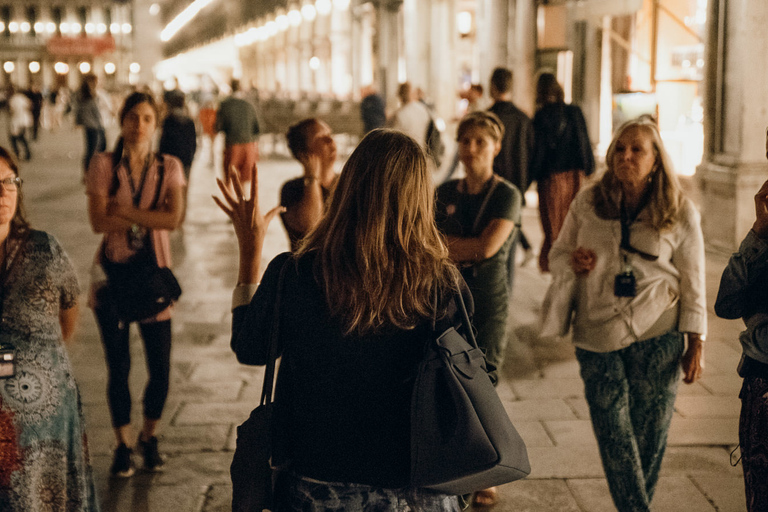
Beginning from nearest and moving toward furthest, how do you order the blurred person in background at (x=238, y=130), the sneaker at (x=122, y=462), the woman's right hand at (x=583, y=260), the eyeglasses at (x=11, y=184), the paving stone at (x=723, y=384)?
1. the eyeglasses at (x=11, y=184)
2. the woman's right hand at (x=583, y=260)
3. the sneaker at (x=122, y=462)
4. the paving stone at (x=723, y=384)
5. the blurred person in background at (x=238, y=130)

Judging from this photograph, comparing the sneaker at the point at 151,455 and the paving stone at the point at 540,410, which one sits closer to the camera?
the sneaker at the point at 151,455

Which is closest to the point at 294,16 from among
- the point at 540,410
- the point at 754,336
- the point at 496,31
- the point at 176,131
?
the point at 496,31

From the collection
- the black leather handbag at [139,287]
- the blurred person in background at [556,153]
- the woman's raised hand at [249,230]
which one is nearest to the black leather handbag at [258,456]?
the woman's raised hand at [249,230]

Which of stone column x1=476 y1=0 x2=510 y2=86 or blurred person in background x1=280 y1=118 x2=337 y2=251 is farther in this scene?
stone column x1=476 y1=0 x2=510 y2=86

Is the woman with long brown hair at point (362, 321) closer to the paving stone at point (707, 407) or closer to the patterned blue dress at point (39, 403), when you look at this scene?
the patterned blue dress at point (39, 403)

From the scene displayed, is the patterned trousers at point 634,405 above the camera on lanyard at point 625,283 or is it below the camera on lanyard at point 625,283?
below

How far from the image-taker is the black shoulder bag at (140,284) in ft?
13.4

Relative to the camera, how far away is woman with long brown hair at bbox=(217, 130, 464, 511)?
2025 millimetres

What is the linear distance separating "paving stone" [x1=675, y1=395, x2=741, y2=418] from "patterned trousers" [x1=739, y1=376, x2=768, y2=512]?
2.40 metres

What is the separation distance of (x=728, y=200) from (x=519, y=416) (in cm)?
487

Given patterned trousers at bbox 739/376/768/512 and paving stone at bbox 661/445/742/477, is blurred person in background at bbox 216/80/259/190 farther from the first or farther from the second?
patterned trousers at bbox 739/376/768/512

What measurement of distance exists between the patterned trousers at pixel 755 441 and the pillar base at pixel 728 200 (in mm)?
6440

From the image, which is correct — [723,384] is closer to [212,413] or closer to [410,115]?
[212,413]

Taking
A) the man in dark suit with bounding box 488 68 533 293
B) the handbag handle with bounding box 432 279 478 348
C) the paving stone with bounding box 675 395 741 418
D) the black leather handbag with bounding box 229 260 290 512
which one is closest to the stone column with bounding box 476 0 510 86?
the man in dark suit with bounding box 488 68 533 293
